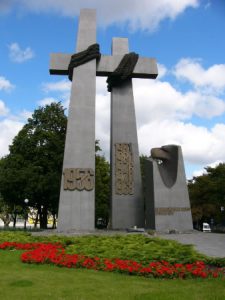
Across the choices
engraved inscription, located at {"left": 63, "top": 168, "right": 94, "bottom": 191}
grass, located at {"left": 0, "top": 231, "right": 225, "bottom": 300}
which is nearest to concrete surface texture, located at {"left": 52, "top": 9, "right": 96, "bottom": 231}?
engraved inscription, located at {"left": 63, "top": 168, "right": 94, "bottom": 191}

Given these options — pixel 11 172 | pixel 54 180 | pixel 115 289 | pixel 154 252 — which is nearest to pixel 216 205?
pixel 54 180

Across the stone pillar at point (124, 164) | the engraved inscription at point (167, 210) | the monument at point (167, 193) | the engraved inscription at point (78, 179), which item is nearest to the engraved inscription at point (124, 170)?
the stone pillar at point (124, 164)

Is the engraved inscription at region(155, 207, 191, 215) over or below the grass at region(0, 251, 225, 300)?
over

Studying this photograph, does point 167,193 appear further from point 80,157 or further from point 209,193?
point 209,193

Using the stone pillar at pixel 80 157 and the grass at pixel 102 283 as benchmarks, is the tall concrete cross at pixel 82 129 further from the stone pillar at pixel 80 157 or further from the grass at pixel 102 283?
the grass at pixel 102 283

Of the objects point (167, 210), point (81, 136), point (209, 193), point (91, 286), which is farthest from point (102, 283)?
point (209, 193)

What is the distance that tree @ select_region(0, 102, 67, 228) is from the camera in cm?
2902

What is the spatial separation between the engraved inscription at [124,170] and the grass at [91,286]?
13.3 meters

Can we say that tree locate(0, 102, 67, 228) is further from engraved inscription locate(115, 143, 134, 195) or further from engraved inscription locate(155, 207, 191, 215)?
engraved inscription locate(155, 207, 191, 215)

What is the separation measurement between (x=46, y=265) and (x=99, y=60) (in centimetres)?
1613

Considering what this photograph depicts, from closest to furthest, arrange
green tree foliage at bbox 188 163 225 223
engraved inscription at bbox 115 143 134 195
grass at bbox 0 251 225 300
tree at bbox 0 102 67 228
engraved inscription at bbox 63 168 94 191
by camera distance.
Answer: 1. grass at bbox 0 251 225 300
2. engraved inscription at bbox 63 168 94 191
3. engraved inscription at bbox 115 143 134 195
4. tree at bbox 0 102 67 228
5. green tree foliage at bbox 188 163 225 223

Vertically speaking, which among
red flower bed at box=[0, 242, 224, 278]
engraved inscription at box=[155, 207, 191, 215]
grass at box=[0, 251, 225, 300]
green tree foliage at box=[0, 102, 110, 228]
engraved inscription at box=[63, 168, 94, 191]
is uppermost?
green tree foliage at box=[0, 102, 110, 228]

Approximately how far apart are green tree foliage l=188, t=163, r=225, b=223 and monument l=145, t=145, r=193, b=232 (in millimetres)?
16275

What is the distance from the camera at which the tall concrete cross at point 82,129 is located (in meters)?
19.5
